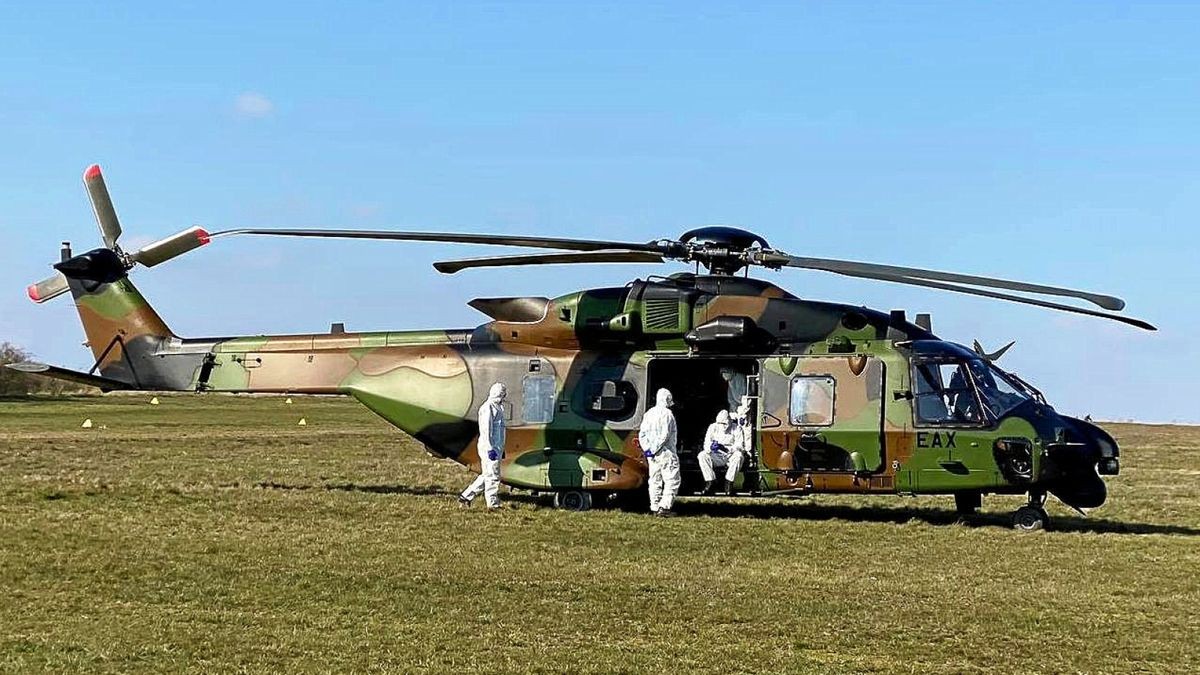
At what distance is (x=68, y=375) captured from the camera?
824 inches

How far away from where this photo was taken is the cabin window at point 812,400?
17.7 m

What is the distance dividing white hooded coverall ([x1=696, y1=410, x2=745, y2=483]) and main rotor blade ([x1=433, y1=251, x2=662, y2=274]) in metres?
2.36

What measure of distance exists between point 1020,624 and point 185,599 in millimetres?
6457

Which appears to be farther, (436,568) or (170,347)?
(170,347)

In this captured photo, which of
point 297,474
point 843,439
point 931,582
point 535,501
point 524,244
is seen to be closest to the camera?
point 931,582

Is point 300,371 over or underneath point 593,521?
over

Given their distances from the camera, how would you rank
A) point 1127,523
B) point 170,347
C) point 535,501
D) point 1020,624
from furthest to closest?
point 170,347 → point 535,501 → point 1127,523 → point 1020,624

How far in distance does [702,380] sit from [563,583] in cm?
766

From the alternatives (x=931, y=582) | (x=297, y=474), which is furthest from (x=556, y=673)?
(x=297, y=474)

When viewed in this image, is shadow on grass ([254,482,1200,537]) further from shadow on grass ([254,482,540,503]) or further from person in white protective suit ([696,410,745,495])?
person in white protective suit ([696,410,745,495])

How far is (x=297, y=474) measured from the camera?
24.2 m

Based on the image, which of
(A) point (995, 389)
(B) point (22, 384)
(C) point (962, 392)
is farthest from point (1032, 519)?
(B) point (22, 384)

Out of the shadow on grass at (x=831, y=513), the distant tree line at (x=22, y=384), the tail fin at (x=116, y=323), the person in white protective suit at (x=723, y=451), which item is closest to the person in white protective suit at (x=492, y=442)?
the shadow on grass at (x=831, y=513)

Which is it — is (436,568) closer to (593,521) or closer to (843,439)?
(593,521)
